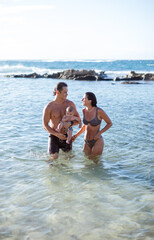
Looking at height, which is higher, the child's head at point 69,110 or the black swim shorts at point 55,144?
the child's head at point 69,110

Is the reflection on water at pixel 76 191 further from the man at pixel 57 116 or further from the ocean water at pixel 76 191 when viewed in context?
the man at pixel 57 116

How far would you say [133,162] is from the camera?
22.1 ft

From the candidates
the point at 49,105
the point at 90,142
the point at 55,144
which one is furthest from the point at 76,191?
the point at 49,105

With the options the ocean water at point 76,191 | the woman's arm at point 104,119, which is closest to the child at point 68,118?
the woman's arm at point 104,119

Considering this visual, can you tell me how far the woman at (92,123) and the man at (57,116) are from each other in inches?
12.1

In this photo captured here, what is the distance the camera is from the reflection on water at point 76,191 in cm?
401

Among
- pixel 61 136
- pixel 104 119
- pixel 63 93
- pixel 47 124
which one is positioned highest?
pixel 63 93

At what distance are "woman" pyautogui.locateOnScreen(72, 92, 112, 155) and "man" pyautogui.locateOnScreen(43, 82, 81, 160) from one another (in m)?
0.31

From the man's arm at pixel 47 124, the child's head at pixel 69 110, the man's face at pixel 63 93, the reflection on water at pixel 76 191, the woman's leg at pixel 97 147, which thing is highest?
the man's face at pixel 63 93

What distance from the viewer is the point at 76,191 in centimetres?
518

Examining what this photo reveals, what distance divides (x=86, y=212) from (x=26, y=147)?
383cm

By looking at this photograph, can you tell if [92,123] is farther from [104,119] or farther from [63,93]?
[63,93]

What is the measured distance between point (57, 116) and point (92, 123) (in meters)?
0.76

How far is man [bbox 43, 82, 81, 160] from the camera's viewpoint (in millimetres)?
6020
